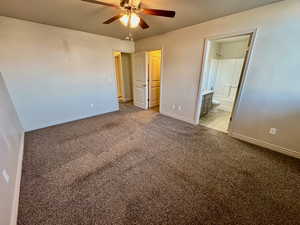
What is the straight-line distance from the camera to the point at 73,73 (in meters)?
3.35

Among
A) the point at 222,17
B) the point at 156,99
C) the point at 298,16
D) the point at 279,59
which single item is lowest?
the point at 156,99

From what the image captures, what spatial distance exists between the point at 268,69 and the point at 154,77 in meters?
3.09

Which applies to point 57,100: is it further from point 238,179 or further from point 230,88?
point 230,88

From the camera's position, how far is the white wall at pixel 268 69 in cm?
188

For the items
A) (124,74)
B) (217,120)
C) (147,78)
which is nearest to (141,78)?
(147,78)

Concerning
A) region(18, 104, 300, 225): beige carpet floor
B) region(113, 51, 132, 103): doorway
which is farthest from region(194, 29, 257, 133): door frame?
region(113, 51, 132, 103): doorway

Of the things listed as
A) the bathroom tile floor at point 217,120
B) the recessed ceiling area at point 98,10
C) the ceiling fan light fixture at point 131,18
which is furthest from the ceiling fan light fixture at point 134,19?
the bathroom tile floor at point 217,120

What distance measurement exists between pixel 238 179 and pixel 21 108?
173 inches

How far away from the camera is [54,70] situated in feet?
10.00

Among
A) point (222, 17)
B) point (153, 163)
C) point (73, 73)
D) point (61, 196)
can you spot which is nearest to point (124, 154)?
point (153, 163)

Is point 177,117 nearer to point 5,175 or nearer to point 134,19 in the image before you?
point 134,19

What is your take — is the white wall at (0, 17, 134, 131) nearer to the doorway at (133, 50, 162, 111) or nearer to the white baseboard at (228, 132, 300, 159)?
the doorway at (133, 50, 162, 111)

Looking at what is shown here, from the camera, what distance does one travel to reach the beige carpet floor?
1.26m

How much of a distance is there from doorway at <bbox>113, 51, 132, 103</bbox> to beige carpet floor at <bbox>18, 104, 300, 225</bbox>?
3.23 m
